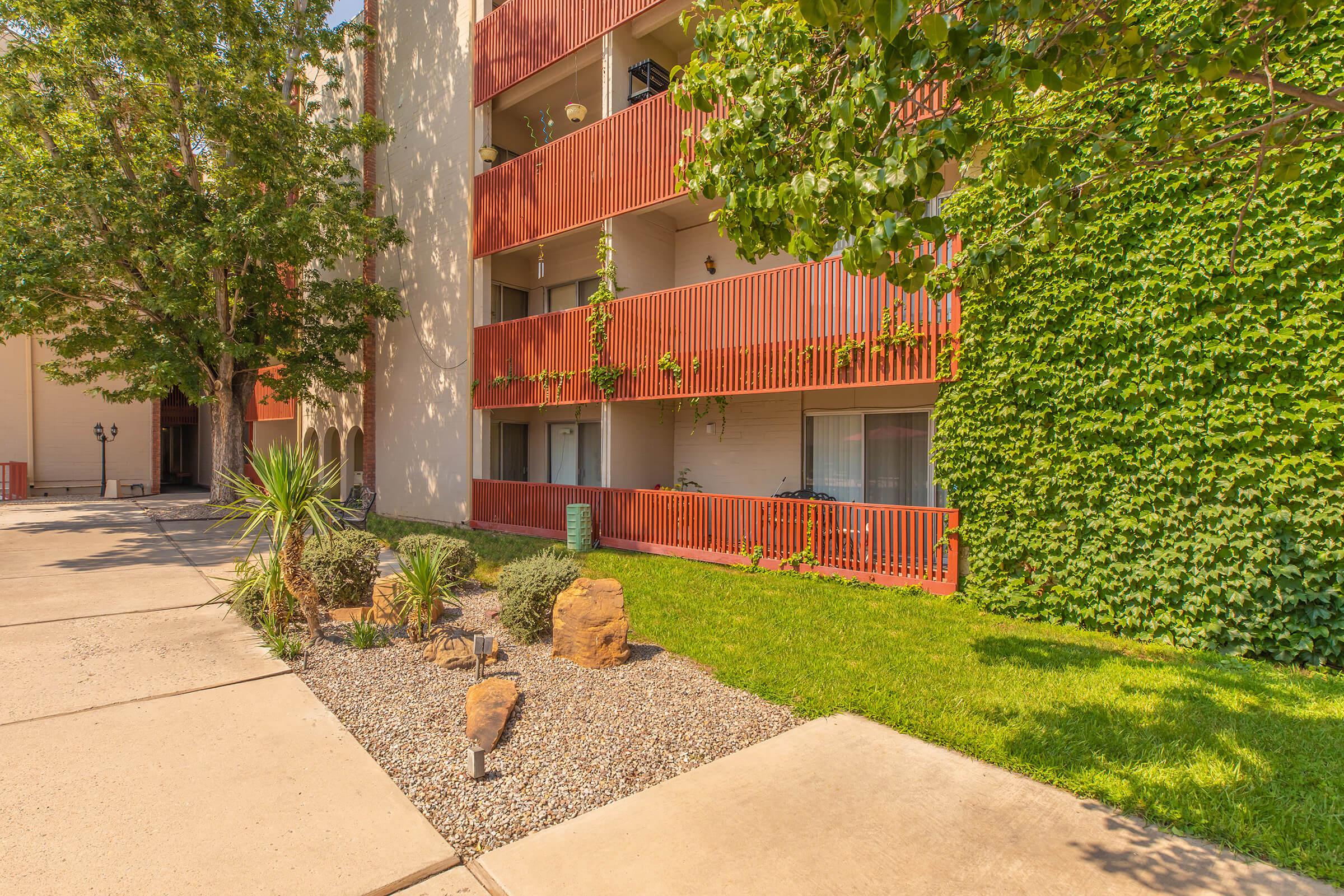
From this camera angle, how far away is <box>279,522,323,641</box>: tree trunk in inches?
210

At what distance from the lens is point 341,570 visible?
641 cm

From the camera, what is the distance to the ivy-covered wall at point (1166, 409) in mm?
5133

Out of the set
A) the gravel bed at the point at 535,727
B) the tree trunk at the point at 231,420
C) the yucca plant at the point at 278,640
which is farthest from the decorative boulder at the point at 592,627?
the tree trunk at the point at 231,420

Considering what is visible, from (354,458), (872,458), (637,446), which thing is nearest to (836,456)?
(872,458)

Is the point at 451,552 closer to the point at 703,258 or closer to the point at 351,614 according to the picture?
the point at 351,614

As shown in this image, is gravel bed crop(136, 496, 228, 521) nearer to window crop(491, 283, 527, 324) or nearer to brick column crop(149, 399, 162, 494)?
brick column crop(149, 399, 162, 494)

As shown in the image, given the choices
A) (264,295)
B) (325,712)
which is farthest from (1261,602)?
(264,295)

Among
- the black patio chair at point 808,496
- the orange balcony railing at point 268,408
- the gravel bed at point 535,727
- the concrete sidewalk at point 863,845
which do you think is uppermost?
the orange balcony railing at point 268,408

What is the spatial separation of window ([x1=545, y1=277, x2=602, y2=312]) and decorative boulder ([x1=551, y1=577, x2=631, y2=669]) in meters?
8.25

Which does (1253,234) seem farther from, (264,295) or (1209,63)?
(264,295)

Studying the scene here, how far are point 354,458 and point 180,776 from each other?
1697cm

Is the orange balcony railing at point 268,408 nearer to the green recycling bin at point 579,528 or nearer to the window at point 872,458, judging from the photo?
the green recycling bin at point 579,528

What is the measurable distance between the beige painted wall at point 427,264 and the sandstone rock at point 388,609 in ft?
24.1

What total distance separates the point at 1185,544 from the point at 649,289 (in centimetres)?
839
